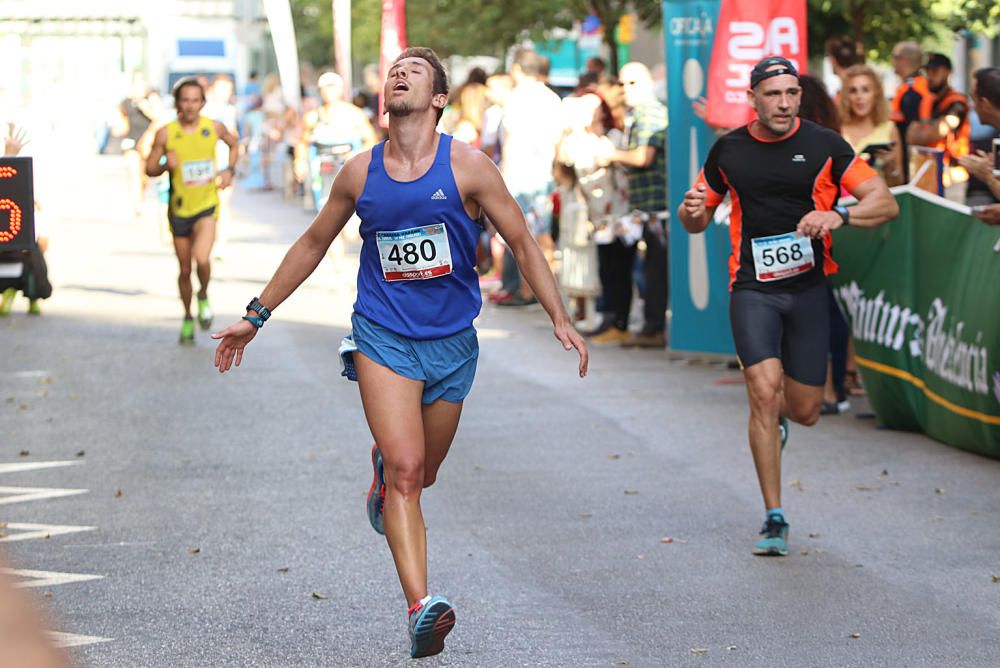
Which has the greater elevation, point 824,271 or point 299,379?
point 824,271

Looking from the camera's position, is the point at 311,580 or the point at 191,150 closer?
the point at 311,580

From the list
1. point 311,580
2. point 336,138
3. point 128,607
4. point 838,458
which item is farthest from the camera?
point 336,138

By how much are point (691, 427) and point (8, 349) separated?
6.62 metres

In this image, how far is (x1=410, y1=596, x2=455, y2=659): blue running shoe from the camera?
4766 mm

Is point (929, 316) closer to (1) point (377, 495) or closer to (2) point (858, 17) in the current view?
(1) point (377, 495)

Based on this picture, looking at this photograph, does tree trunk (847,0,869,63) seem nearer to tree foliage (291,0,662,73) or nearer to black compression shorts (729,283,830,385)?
tree foliage (291,0,662,73)

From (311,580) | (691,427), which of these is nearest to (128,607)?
(311,580)

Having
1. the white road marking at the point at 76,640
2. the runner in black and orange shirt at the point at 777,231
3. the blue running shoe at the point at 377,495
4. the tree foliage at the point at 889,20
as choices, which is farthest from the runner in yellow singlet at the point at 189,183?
the white road marking at the point at 76,640

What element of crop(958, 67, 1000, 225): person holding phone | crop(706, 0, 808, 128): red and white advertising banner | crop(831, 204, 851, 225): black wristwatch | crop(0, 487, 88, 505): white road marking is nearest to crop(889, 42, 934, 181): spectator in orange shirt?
crop(706, 0, 808, 128): red and white advertising banner

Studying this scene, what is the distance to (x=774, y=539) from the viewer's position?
22.0 feet

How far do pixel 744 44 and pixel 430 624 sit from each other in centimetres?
756

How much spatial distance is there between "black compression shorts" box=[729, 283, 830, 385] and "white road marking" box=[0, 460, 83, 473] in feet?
12.8

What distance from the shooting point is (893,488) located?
8.21 meters

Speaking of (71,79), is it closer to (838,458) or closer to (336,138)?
(336,138)
